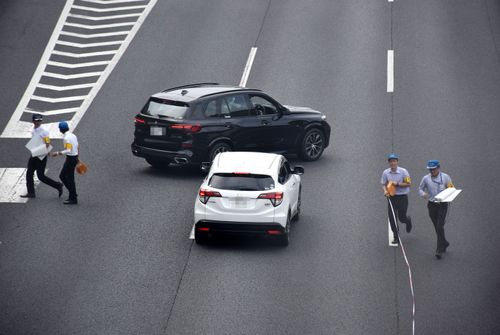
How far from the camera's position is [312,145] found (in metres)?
23.7

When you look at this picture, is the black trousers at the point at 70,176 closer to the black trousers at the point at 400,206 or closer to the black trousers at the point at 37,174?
the black trousers at the point at 37,174

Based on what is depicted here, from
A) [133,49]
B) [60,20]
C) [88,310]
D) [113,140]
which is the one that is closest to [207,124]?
[113,140]

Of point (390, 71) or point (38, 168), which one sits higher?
point (390, 71)

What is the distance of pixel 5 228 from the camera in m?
18.7

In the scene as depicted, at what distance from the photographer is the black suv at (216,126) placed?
2170 cm

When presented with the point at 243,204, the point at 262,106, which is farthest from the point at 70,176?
the point at 262,106

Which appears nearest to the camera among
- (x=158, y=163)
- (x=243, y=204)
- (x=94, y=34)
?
(x=243, y=204)

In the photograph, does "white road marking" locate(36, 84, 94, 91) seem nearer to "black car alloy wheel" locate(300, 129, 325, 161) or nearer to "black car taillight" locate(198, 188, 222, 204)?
"black car alloy wheel" locate(300, 129, 325, 161)

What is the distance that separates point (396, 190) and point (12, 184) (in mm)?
8305

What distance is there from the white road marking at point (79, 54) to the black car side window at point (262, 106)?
17.9 feet

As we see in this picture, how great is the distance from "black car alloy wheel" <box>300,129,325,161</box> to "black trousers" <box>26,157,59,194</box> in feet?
19.7

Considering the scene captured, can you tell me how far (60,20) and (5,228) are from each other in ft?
55.1

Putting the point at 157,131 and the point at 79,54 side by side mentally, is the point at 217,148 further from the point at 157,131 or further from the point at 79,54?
the point at 79,54

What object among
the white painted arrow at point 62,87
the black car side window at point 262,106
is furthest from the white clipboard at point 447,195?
the white painted arrow at point 62,87
